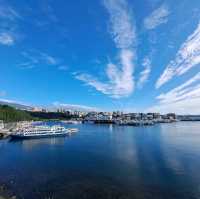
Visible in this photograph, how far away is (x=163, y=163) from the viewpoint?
33344 mm

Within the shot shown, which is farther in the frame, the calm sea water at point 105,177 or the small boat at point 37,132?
the small boat at point 37,132

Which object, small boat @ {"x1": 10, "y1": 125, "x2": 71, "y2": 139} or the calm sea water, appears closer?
the calm sea water

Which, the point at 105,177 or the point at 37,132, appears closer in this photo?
the point at 105,177

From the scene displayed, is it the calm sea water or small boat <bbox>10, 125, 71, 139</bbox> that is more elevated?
small boat <bbox>10, 125, 71, 139</bbox>

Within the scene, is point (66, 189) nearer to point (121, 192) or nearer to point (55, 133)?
point (121, 192)

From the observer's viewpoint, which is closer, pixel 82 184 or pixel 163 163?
pixel 82 184

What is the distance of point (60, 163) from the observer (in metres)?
35.2

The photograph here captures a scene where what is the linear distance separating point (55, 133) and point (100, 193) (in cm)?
5936

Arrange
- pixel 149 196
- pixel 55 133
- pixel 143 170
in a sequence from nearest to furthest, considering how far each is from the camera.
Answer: pixel 149 196 → pixel 143 170 → pixel 55 133

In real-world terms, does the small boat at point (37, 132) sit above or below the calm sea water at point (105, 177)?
above

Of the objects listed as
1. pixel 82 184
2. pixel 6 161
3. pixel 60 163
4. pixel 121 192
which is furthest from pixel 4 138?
pixel 121 192

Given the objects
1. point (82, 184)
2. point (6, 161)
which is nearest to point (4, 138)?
point (6, 161)

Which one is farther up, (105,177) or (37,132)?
(37,132)

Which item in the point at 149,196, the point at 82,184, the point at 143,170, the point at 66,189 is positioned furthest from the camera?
the point at 143,170
